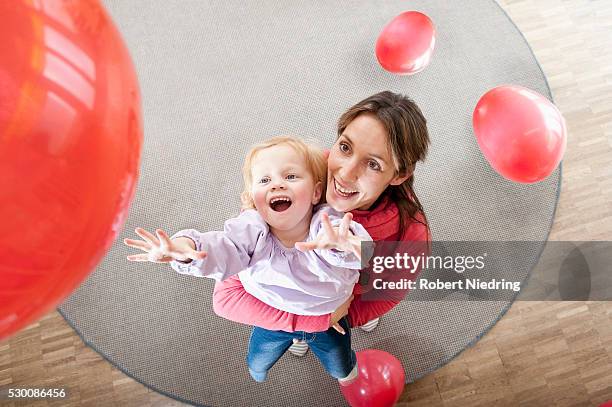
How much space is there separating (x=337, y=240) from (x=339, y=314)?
0.32 metres

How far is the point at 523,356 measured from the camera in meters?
1.73

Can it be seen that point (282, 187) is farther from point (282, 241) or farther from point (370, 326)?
point (370, 326)

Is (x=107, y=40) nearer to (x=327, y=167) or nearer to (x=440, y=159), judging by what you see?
(x=327, y=167)

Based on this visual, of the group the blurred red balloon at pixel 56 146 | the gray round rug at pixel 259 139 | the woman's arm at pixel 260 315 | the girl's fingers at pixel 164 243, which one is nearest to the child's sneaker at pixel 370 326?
the gray round rug at pixel 259 139

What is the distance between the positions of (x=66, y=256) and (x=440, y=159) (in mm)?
1474

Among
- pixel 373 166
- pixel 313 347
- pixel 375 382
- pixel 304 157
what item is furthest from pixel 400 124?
pixel 375 382

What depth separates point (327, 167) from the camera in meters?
1.25

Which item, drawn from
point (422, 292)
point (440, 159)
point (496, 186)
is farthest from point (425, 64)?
point (422, 292)

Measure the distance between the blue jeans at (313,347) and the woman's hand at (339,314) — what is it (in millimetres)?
35

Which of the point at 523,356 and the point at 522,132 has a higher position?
the point at 522,132

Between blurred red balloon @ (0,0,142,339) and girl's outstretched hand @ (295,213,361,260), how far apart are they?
40 cm

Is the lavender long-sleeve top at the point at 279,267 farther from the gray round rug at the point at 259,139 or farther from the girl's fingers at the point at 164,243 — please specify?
the gray round rug at the point at 259,139

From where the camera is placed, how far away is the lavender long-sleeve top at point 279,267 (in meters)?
1.13

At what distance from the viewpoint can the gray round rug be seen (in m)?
1.69
